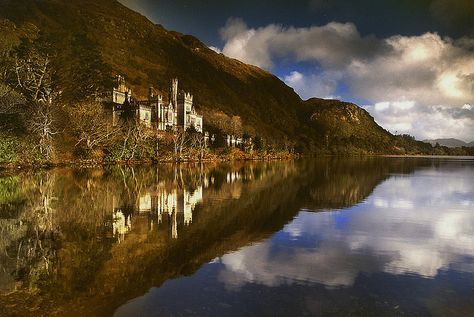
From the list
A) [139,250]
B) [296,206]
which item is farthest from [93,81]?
[139,250]

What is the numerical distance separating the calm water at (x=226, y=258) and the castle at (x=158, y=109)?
65.4 meters

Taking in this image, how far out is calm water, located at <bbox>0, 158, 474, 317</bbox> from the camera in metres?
9.62

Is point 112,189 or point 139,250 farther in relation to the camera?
point 112,189

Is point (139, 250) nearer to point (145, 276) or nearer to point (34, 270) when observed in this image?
point (145, 276)

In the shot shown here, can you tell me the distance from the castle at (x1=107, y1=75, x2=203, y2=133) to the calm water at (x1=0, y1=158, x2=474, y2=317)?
65.4 m

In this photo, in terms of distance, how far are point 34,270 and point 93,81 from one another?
85012 mm

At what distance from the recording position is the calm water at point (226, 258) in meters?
9.62

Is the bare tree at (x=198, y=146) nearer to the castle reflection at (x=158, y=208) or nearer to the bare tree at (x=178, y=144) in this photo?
the bare tree at (x=178, y=144)

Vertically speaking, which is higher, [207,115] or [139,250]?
[207,115]

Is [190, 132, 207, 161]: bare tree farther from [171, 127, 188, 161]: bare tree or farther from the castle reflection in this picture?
the castle reflection

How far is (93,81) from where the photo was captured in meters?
89.1

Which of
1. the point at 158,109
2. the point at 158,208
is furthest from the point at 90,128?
the point at 158,208

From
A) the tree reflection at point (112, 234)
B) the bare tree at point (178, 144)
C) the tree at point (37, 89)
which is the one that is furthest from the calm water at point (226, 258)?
the bare tree at point (178, 144)

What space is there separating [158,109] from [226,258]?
8507cm
